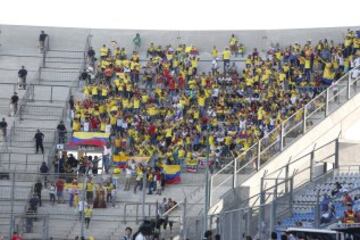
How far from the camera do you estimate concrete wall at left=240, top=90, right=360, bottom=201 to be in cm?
4459

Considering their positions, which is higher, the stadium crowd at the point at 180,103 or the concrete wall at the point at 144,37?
the concrete wall at the point at 144,37

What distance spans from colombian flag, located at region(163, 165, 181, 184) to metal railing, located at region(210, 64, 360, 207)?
16.3 ft

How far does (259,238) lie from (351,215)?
2195 millimetres

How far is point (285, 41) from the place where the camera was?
62.5 m

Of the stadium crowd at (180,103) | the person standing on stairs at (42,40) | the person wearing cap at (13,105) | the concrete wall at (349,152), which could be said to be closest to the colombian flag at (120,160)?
the stadium crowd at (180,103)

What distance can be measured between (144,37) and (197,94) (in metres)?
8.77

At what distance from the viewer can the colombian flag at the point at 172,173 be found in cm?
4907

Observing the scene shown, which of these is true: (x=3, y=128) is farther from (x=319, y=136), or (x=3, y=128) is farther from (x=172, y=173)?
(x=319, y=136)

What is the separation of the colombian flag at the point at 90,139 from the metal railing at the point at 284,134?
951cm

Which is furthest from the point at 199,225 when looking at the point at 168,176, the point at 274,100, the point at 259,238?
the point at 274,100

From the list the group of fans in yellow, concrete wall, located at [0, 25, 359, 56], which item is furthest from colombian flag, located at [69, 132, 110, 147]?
concrete wall, located at [0, 25, 359, 56]

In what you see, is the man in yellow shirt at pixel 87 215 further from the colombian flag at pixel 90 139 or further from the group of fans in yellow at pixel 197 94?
the colombian flag at pixel 90 139

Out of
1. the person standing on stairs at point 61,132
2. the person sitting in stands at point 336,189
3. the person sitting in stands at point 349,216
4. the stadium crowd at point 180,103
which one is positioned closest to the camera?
the person sitting in stands at point 349,216

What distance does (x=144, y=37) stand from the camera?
6469 cm
